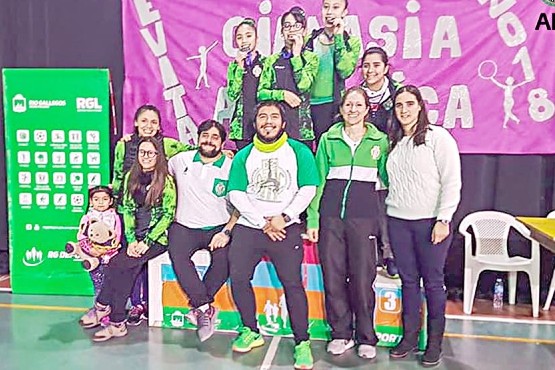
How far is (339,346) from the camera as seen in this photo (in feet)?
12.0

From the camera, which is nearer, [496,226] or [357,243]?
[357,243]

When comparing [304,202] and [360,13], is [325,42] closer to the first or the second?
[360,13]

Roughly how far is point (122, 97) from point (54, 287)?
138 cm

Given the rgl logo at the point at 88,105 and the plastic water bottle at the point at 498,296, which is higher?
the rgl logo at the point at 88,105

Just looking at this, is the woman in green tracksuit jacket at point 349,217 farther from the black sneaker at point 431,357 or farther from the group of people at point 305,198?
the black sneaker at point 431,357

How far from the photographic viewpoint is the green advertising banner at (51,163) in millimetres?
4441

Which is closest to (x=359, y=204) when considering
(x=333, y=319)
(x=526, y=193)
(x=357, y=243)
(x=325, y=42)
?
(x=357, y=243)

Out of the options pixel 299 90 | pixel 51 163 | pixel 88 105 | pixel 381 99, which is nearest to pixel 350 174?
pixel 381 99

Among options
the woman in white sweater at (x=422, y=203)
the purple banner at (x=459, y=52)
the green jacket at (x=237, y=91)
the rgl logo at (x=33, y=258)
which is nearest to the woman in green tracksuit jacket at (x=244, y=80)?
the green jacket at (x=237, y=91)

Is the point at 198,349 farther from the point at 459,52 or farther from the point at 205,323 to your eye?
the point at 459,52

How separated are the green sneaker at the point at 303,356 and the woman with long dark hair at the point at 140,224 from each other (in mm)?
995

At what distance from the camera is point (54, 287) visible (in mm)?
4598

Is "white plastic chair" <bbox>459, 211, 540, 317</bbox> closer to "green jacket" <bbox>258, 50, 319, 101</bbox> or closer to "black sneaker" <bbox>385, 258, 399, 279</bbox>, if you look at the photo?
"black sneaker" <bbox>385, 258, 399, 279</bbox>

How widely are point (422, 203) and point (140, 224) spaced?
5.33ft
